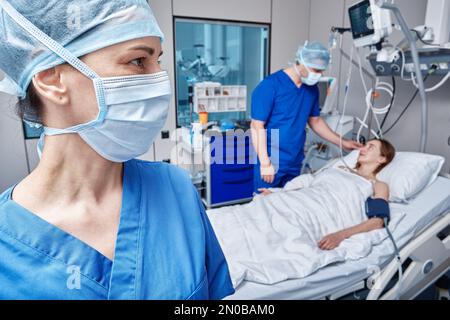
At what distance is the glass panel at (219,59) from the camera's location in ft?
10.6

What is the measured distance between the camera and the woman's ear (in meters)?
0.56

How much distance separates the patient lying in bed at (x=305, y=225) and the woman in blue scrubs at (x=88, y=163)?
26.8 inches

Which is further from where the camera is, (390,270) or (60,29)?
(390,270)

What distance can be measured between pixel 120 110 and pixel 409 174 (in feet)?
5.89

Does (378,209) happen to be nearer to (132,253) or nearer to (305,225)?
(305,225)

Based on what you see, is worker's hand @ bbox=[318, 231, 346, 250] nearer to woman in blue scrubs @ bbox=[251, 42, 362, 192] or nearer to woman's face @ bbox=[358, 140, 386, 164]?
woman in blue scrubs @ bbox=[251, 42, 362, 192]

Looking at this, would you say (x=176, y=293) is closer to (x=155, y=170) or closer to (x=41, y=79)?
(x=155, y=170)

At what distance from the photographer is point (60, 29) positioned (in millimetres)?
A: 540

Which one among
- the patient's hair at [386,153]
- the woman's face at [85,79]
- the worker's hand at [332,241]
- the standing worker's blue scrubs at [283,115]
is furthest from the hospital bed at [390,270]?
the woman's face at [85,79]

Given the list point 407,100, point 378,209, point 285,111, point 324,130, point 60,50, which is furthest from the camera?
point 407,100

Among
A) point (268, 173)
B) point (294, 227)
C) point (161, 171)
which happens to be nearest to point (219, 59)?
point (268, 173)

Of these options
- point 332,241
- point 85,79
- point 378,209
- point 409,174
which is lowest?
point 332,241

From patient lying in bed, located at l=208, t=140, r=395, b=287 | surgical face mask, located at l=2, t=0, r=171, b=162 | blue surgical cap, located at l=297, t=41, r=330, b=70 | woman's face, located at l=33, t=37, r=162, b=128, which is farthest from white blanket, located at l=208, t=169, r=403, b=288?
woman's face, located at l=33, t=37, r=162, b=128

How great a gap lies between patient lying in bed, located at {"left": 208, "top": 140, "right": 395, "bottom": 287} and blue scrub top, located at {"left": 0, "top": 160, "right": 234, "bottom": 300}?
607 millimetres
